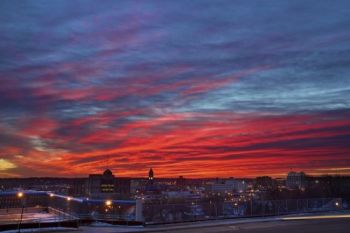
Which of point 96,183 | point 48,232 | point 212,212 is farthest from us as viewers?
point 96,183

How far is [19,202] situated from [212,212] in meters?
12.8

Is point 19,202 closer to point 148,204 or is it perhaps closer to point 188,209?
point 148,204

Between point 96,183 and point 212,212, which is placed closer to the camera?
point 212,212

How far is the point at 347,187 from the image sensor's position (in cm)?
6366

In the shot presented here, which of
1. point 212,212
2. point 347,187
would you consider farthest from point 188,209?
point 347,187

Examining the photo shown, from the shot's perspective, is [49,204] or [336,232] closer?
[336,232]

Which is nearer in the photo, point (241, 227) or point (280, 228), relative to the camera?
point (280, 228)

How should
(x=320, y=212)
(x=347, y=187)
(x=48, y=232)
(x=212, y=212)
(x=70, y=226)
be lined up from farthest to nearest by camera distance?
(x=347, y=187), (x=320, y=212), (x=212, y=212), (x=70, y=226), (x=48, y=232)

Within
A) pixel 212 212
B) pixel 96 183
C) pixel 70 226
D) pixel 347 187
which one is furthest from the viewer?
pixel 96 183

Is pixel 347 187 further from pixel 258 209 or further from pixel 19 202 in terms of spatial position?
pixel 19 202

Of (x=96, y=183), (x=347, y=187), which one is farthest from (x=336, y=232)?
(x=96, y=183)

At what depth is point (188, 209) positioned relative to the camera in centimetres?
2706

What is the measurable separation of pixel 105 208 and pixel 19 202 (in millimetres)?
7503

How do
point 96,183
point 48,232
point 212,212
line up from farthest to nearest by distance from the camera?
point 96,183
point 212,212
point 48,232
